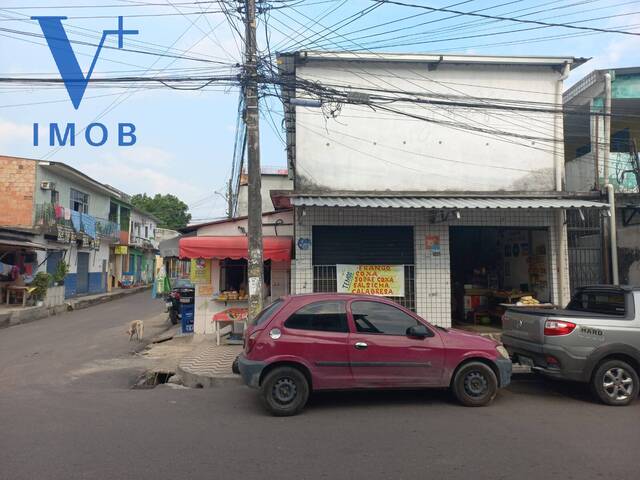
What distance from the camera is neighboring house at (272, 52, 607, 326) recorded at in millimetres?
11141

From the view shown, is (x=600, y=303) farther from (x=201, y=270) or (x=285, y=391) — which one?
(x=201, y=270)

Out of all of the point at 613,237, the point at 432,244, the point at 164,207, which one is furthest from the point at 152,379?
the point at 164,207

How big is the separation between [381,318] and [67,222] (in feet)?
75.7

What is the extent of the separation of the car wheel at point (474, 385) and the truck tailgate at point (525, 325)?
0.95 meters

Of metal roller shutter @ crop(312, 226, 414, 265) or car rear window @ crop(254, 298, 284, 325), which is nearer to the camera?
car rear window @ crop(254, 298, 284, 325)

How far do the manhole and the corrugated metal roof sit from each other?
13.7ft

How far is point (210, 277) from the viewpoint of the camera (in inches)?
474

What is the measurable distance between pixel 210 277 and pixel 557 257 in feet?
28.5

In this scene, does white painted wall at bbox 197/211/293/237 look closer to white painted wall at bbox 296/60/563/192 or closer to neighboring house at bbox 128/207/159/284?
white painted wall at bbox 296/60/563/192

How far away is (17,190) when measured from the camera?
22.0 m

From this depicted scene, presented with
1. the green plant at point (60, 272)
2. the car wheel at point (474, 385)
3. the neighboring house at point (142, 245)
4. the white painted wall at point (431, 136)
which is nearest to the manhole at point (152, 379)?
the car wheel at point (474, 385)

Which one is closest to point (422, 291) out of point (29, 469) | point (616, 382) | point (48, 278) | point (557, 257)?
point (557, 257)

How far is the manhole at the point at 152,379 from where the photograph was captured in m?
8.17

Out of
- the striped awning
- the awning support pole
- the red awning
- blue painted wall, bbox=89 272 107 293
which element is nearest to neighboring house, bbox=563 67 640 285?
the awning support pole
